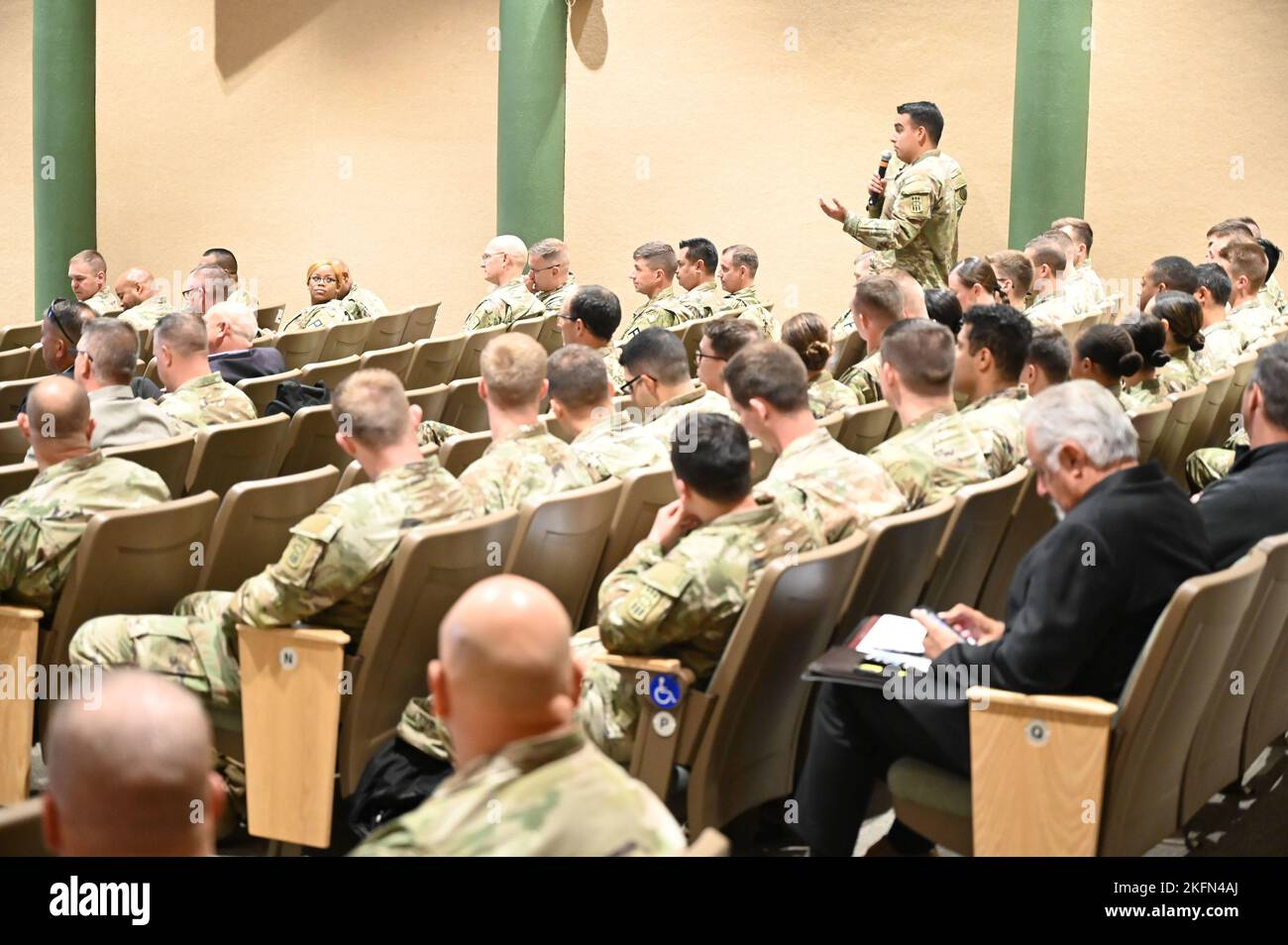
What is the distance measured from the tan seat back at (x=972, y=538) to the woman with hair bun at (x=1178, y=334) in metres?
2.04

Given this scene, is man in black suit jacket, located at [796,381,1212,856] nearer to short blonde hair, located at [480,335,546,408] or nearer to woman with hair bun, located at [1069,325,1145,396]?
short blonde hair, located at [480,335,546,408]

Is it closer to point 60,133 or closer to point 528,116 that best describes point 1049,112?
point 528,116

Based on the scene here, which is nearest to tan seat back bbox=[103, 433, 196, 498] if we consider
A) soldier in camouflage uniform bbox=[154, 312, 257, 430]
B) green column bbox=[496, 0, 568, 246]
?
soldier in camouflage uniform bbox=[154, 312, 257, 430]

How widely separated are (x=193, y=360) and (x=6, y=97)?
7619mm

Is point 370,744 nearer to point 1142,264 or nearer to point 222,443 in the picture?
point 222,443

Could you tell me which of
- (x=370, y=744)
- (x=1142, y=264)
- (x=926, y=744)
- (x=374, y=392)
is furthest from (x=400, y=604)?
(x=1142, y=264)

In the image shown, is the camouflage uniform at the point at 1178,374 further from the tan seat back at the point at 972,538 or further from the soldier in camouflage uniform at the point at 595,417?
the soldier in camouflage uniform at the point at 595,417

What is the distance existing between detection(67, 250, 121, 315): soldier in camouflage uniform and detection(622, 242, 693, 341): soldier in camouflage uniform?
3.28m

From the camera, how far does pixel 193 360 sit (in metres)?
5.54

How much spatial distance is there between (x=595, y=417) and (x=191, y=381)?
63.5 inches

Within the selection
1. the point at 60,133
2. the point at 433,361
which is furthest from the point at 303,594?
the point at 60,133

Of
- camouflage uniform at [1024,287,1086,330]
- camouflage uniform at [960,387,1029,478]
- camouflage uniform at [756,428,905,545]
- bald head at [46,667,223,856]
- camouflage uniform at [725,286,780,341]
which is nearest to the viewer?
bald head at [46,667,223,856]

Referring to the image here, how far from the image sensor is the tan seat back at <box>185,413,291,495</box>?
486 centimetres
